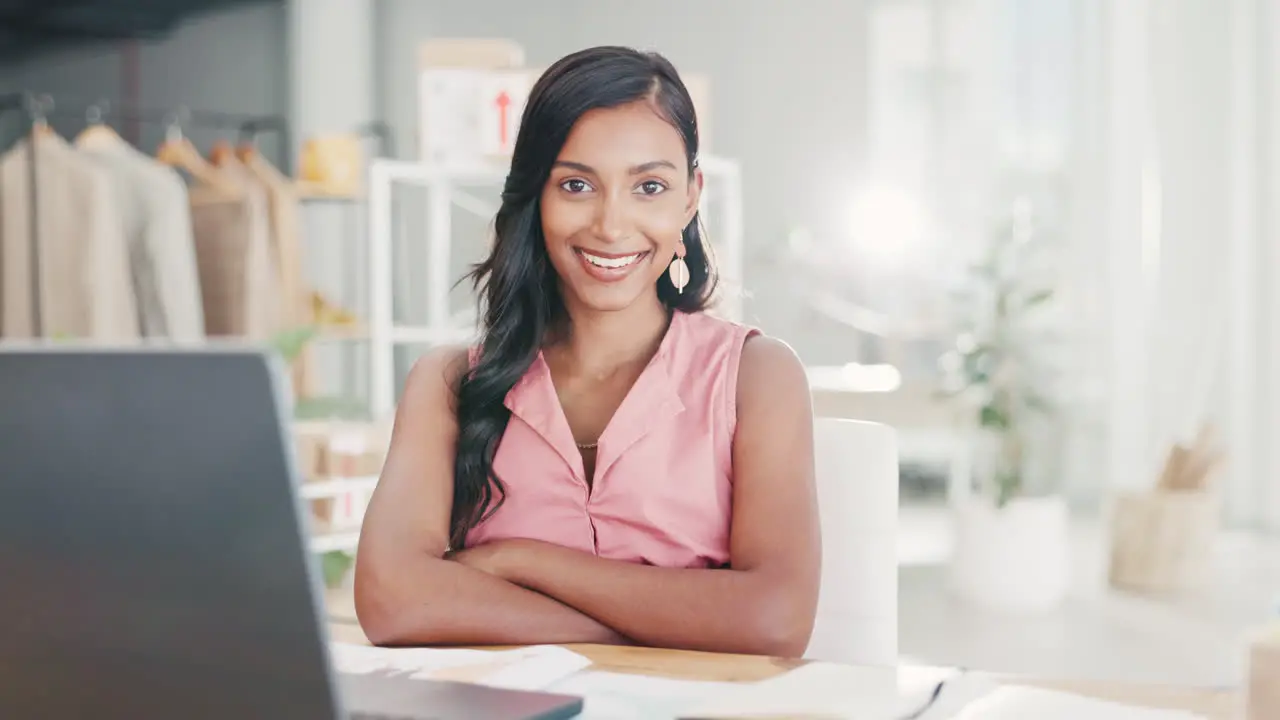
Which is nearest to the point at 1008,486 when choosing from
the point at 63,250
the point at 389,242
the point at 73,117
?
the point at 389,242

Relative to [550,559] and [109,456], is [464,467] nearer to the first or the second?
Result: [550,559]

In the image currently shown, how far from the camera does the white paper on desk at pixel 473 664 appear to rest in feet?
3.14

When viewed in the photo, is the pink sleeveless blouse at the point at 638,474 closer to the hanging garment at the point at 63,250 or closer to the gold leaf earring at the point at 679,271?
the gold leaf earring at the point at 679,271

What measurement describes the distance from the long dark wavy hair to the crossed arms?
52 mm

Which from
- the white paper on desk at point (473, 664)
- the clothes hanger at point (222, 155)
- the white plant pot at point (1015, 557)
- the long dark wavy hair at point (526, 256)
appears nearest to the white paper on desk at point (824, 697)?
the white paper on desk at point (473, 664)

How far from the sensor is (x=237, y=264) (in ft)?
15.5

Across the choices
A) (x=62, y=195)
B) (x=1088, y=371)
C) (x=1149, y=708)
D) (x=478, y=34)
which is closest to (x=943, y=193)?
(x=1088, y=371)

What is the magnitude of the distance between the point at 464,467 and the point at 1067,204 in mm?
5091

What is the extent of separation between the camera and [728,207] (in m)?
3.73

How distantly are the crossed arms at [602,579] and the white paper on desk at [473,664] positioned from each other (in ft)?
0.36

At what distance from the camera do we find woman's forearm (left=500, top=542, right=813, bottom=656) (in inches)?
48.3

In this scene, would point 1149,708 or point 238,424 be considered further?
point 1149,708

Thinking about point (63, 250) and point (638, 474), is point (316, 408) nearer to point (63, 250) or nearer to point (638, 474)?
point (63, 250)

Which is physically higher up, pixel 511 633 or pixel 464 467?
pixel 464 467
